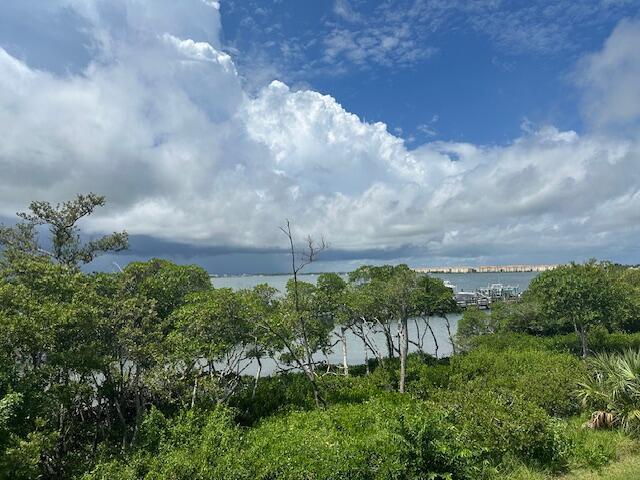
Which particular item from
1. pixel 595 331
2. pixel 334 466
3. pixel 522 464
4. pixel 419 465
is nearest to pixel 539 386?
pixel 522 464

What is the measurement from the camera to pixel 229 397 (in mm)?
17109

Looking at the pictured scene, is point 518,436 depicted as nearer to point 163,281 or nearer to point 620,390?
point 620,390

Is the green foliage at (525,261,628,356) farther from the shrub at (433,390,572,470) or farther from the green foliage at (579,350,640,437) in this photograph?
the shrub at (433,390,572,470)

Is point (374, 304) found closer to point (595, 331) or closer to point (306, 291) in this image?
point (306, 291)

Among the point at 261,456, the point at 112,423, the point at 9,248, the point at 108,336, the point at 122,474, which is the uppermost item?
the point at 9,248

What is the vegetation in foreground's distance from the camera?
863 centimetres

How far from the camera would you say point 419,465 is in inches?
316

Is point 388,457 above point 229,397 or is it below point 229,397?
above

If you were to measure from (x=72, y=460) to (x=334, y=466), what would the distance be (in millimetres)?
9590

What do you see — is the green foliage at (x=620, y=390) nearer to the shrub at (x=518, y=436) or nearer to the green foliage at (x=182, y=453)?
the shrub at (x=518, y=436)

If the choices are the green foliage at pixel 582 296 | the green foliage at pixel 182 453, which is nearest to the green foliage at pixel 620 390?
the green foliage at pixel 182 453

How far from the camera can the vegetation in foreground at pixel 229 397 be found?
863 centimetres

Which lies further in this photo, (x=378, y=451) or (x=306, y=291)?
(x=306, y=291)

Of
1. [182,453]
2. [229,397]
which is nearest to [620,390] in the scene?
[182,453]
